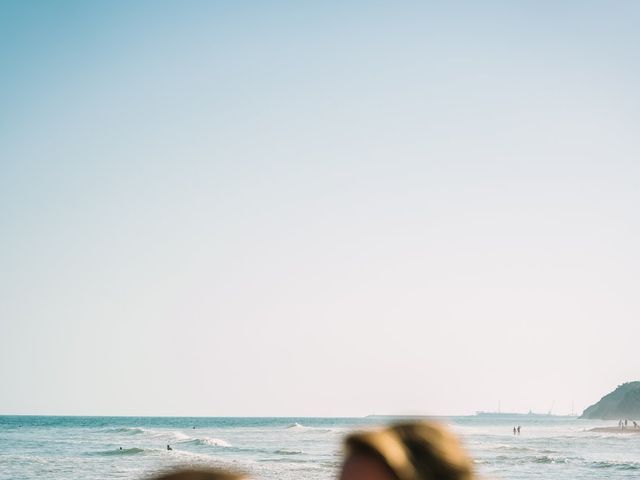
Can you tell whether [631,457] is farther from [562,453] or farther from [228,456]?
[228,456]

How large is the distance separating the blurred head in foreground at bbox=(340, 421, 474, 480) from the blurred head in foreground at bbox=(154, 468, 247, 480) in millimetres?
295

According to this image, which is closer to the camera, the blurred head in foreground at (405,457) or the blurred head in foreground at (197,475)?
the blurred head in foreground at (197,475)

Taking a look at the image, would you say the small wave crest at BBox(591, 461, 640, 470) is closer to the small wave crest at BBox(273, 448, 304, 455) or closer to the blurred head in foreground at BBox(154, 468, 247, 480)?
the small wave crest at BBox(273, 448, 304, 455)

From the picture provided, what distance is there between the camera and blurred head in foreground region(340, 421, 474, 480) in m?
1.51

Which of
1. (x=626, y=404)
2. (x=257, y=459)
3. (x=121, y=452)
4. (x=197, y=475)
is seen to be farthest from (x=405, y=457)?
(x=626, y=404)

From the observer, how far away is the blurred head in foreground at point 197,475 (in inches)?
49.9

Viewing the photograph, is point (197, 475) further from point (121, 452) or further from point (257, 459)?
point (121, 452)

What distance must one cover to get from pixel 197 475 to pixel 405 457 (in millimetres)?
455

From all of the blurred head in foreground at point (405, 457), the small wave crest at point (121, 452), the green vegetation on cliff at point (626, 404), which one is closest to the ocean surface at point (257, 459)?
the small wave crest at point (121, 452)

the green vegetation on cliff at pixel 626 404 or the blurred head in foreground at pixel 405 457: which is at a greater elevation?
the green vegetation on cliff at pixel 626 404

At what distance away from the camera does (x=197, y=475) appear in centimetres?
127

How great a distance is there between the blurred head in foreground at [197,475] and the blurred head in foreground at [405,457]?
29 centimetres

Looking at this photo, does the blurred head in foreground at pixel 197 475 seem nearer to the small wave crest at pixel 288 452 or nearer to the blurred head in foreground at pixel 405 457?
the blurred head in foreground at pixel 405 457

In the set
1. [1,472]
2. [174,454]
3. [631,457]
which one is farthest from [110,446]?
[631,457]
